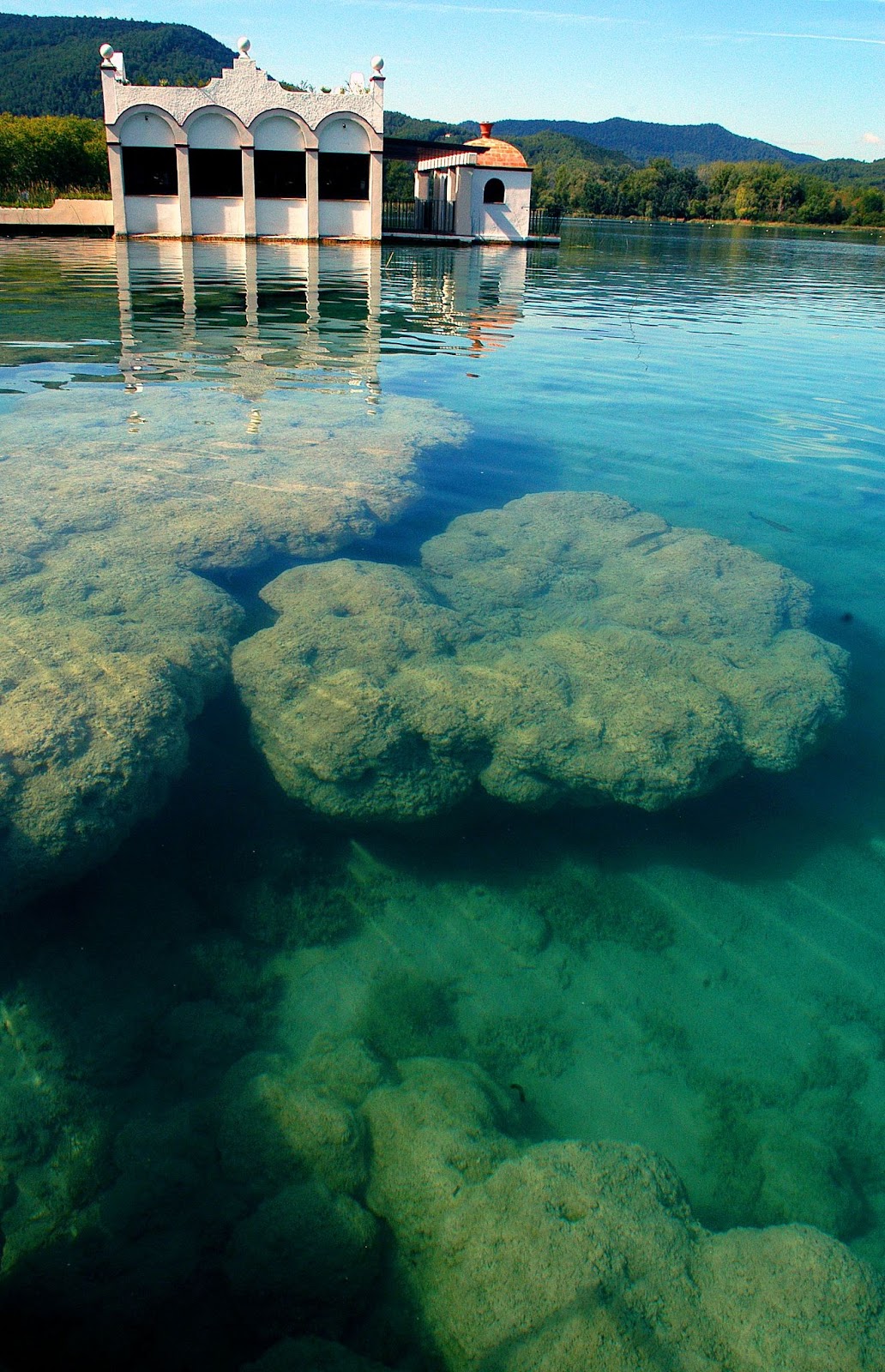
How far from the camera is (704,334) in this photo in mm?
15727

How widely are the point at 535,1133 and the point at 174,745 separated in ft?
6.77

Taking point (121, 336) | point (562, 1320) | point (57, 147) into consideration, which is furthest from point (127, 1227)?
point (57, 147)

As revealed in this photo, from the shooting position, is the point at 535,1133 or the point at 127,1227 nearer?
the point at 127,1227

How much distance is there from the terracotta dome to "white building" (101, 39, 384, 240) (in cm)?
541

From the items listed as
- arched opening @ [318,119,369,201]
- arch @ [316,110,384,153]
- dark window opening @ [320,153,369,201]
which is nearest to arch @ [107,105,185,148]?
arch @ [316,110,384,153]

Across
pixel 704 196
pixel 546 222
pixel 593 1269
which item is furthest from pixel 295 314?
pixel 704 196

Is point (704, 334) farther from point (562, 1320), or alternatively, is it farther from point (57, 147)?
point (57, 147)

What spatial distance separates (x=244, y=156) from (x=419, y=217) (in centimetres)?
1221

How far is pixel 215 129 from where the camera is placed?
30.6m

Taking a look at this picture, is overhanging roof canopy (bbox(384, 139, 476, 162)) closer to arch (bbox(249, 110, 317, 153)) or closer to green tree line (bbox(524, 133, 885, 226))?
arch (bbox(249, 110, 317, 153))

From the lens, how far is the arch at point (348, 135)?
3105 cm

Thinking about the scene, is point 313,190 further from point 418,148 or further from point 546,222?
point 546,222

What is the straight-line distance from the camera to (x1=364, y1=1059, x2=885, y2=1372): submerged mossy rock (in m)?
1.98

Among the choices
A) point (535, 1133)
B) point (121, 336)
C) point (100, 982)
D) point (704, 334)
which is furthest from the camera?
point (704, 334)
